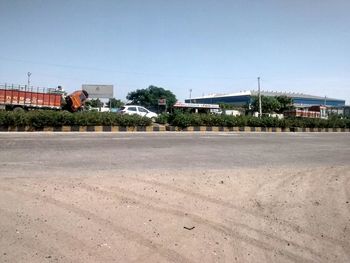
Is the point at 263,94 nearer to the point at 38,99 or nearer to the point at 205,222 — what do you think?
the point at 38,99

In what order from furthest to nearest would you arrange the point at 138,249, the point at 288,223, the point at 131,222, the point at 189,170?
the point at 189,170
the point at 288,223
the point at 131,222
the point at 138,249

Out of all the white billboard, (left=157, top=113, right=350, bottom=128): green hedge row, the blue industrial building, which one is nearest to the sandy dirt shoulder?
(left=157, top=113, right=350, bottom=128): green hedge row

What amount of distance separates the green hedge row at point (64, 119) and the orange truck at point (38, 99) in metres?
8.68

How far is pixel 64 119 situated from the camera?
1784cm

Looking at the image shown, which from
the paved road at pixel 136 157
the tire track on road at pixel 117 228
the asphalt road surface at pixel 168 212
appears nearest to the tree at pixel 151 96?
the paved road at pixel 136 157

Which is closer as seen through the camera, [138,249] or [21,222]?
[138,249]

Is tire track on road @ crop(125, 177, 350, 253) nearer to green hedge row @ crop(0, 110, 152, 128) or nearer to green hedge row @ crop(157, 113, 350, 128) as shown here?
green hedge row @ crop(0, 110, 152, 128)

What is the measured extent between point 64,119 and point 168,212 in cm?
1425

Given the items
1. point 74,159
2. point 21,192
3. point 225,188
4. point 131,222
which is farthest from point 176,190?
point 74,159

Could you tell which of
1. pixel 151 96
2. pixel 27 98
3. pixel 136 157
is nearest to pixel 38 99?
pixel 27 98

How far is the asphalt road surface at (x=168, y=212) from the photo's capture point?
395 cm

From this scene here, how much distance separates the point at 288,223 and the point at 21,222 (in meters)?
3.74

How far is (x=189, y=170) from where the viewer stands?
754 centimetres

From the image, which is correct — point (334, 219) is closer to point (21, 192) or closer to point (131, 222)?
point (131, 222)
